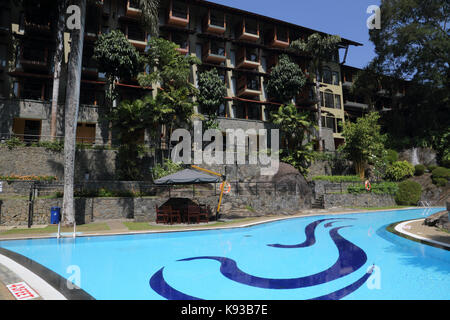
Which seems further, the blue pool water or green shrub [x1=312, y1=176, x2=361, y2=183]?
green shrub [x1=312, y1=176, x2=361, y2=183]

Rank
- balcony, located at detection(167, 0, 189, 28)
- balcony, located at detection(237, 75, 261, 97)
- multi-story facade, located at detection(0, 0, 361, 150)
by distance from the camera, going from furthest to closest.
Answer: balcony, located at detection(237, 75, 261, 97) < balcony, located at detection(167, 0, 189, 28) < multi-story facade, located at detection(0, 0, 361, 150)

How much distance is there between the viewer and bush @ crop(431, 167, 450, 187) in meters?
28.7

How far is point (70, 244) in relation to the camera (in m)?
10.4

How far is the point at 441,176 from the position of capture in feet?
95.0

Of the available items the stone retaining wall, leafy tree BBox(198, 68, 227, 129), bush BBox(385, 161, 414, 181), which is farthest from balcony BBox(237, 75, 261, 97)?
bush BBox(385, 161, 414, 181)

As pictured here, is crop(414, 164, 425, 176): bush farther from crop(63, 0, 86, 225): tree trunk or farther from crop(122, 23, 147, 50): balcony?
crop(63, 0, 86, 225): tree trunk

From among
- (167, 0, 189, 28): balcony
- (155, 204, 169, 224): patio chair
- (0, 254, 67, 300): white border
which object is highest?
(167, 0, 189, 28): balcony

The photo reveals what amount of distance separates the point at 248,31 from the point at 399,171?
2633 centimetres

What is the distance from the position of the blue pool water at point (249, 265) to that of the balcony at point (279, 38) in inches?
1232

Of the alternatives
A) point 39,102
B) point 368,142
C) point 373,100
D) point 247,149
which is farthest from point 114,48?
point 373,100

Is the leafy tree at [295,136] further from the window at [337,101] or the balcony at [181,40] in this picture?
the window at [337,101]

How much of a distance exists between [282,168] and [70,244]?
19.2 m

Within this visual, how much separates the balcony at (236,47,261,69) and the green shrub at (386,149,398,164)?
19907 mm
